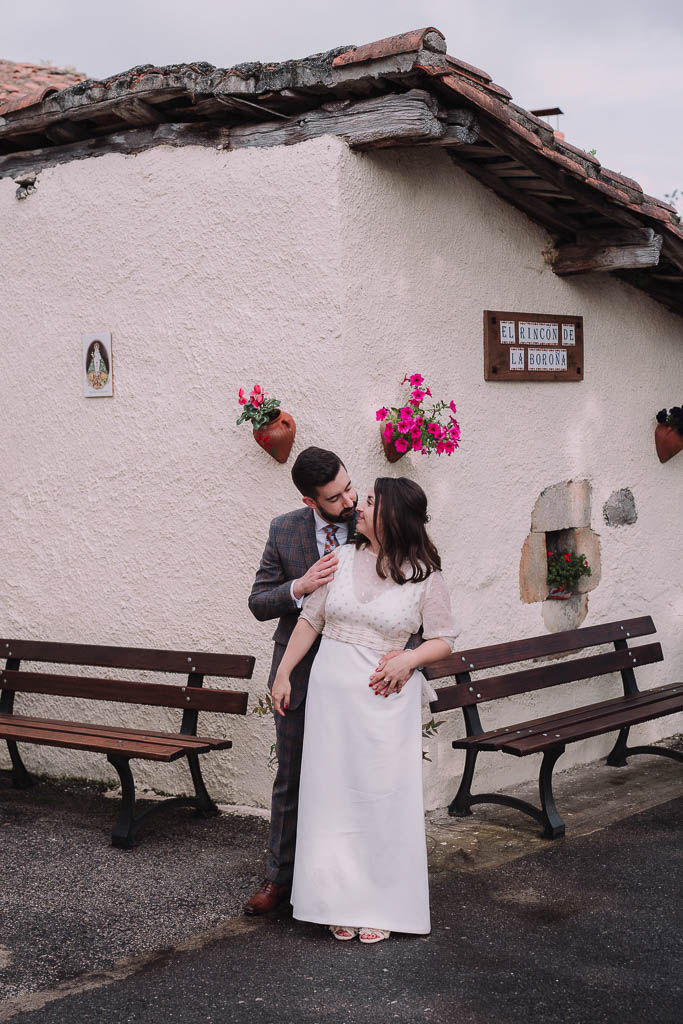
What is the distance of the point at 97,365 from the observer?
554cm

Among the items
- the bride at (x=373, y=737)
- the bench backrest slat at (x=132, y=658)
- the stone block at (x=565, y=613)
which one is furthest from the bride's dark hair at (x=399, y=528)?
the stone block at (x=565, y=613)

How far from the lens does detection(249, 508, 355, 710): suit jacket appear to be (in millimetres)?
4070

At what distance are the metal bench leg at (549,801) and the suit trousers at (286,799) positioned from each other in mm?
1246

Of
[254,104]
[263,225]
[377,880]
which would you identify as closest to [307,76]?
[254,104]

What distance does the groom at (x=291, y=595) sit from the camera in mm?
3988

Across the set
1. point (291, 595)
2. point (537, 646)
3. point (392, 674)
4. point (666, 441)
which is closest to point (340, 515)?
point (291, 595)

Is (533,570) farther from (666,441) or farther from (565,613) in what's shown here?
(666,441)

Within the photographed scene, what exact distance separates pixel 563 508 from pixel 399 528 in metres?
2.26

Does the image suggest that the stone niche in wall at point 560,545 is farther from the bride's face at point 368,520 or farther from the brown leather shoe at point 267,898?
the brown leather shoe at point 267,898

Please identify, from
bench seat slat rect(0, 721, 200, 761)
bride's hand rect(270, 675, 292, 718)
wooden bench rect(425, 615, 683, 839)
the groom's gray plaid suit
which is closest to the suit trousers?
the groom's gray plaid suit

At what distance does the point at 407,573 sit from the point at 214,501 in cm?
157

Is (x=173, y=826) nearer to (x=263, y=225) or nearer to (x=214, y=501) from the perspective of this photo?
(x=214, y=501)

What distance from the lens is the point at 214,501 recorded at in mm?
5129

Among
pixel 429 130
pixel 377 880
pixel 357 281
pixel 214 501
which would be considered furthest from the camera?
pixel 214 501
